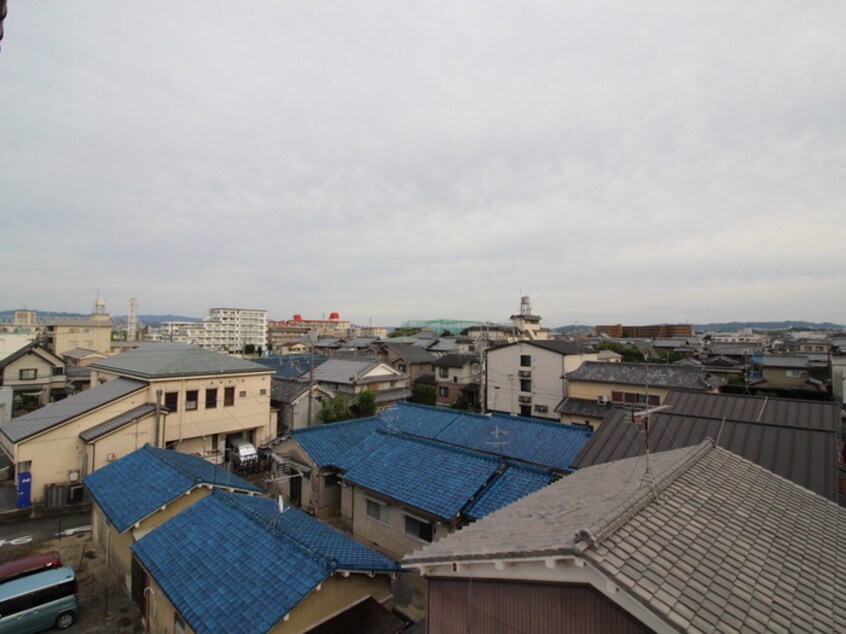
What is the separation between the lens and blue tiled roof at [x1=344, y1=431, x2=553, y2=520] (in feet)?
38.0

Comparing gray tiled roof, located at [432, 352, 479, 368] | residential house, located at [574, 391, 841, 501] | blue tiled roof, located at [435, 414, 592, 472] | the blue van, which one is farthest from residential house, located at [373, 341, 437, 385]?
the blue van

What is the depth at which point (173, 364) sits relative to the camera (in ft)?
75.9

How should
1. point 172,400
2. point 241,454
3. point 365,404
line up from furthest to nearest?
point 365,404 → point 241,454 → point 172,400

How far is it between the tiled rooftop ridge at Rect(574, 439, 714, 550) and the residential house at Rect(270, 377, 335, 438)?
24.6 m

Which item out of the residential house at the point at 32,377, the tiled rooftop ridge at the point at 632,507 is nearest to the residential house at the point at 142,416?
the residential house at the point at 32,377

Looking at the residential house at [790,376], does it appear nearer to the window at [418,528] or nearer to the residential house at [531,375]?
the residential house at [531,375]

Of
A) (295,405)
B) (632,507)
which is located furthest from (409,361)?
(632,507)

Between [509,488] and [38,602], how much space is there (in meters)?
12.7

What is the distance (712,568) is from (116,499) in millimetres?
14763

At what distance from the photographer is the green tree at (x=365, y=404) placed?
3047 cm

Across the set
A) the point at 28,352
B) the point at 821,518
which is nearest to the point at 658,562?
the point at 821,518

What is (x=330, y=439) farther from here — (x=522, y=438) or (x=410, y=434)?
(x=522, y=438)

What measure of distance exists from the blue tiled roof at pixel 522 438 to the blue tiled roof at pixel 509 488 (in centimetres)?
246

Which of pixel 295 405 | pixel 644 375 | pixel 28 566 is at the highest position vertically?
pixel 644 375
